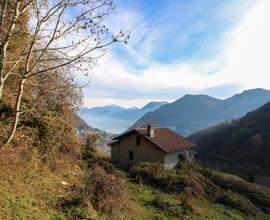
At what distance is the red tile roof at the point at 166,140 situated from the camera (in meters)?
37.5

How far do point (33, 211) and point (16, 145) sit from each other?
4.67 m

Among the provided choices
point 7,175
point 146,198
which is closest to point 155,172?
point 146,198

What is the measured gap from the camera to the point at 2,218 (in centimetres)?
904

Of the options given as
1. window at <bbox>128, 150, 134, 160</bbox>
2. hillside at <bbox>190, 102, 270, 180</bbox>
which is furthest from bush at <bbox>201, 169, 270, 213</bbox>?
hillside at <bbox>190, 102, 270, 180</bbox>

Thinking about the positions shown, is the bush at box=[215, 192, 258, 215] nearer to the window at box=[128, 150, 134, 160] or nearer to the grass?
the grass

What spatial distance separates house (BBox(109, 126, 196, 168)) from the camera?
37.2 metres

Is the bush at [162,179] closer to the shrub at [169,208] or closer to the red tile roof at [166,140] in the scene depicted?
the shrub at [169,208]

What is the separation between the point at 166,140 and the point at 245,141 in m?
64.0

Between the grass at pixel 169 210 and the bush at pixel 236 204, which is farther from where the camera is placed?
the bush at pixel 236 204

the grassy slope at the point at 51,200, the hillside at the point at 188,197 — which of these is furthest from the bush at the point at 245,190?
the grassy slope at the point at 51,200

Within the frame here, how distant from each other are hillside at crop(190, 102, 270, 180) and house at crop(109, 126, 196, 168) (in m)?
41.0

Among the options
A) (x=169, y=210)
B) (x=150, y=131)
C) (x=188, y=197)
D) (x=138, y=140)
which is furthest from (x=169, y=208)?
(x=138, y=140)

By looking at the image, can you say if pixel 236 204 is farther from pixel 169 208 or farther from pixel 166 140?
pixel 166 140

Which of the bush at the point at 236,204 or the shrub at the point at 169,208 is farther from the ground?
the shrub at the point at 169,208
